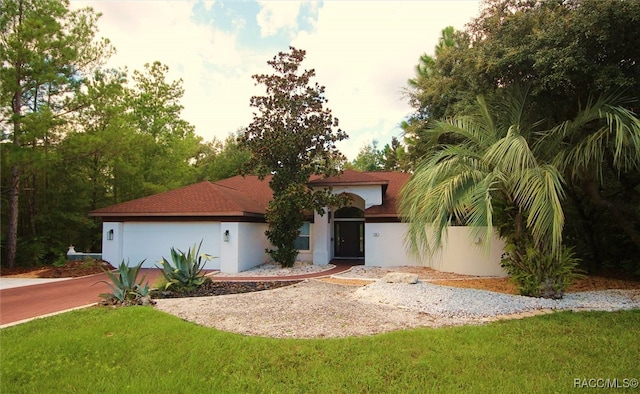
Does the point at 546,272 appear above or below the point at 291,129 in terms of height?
below

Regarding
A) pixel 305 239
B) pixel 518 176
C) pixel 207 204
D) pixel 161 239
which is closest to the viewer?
pixel 518 176

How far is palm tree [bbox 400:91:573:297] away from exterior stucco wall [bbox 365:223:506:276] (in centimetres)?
358

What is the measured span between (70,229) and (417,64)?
72.2ft

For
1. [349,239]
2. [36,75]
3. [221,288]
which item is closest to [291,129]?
[221,288]

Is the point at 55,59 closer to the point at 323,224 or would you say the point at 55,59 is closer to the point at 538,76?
the point at 323,224

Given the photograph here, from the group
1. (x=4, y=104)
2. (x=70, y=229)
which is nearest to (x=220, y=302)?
(x=4, y=104)

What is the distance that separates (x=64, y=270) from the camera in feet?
43.5

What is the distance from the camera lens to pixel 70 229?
17.9m

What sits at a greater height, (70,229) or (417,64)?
(417,64)

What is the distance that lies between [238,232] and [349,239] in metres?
7.00

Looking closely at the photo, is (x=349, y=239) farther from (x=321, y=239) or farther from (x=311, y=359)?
(x=311, y=359)

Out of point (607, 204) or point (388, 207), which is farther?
point (388, 207)

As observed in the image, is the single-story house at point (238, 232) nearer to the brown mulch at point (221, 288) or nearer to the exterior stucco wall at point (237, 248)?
the exterior stucco wall at point (237, 248)

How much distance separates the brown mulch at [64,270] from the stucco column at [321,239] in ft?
26.9
